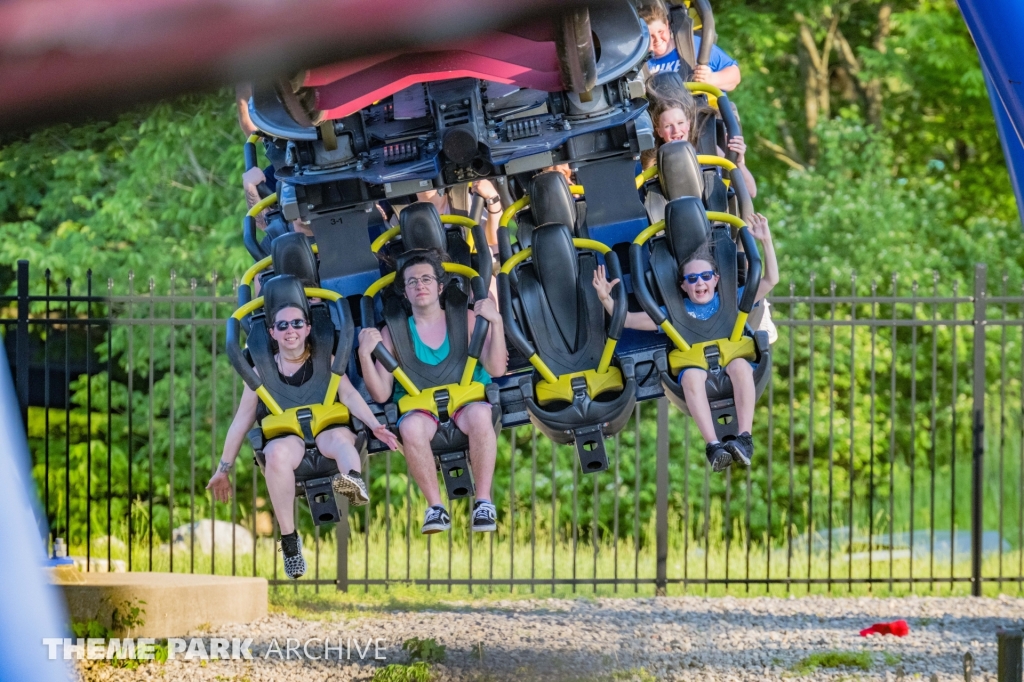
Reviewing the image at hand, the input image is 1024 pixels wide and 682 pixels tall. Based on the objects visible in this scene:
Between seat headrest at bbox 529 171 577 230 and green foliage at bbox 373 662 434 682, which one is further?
green foliage at bbox 373 662 434 682

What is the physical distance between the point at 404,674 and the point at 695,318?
8.31 ft

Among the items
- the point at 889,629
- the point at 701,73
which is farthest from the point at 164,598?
the point at 889,629

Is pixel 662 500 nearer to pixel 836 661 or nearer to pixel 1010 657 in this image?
pixel 836 661

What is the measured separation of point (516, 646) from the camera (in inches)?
266

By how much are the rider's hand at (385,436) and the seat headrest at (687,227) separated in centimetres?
119

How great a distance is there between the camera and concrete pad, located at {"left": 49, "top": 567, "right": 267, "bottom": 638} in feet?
21.4

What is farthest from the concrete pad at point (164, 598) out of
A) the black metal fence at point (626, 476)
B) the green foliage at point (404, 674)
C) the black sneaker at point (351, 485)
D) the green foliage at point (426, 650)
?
the black sneaker at point (351, 485)

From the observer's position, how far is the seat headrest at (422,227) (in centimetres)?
430

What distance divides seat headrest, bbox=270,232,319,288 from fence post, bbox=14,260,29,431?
3434 mm

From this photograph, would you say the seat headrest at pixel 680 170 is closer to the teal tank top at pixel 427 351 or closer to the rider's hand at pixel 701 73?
the rider's hand at pixel 701 73

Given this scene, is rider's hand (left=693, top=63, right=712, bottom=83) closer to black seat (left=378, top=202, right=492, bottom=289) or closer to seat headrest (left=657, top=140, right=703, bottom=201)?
seat headrest (left=657, top=140, right=703, bottom=201)

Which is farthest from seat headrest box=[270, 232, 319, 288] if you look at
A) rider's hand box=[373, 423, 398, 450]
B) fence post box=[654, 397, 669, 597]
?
fence post box=[654, 397, 669, 597]

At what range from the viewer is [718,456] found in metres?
4.22

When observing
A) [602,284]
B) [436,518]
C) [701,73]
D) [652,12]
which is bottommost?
[436,518]
